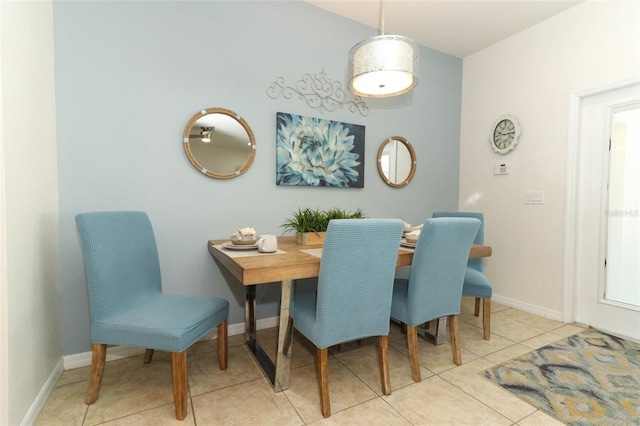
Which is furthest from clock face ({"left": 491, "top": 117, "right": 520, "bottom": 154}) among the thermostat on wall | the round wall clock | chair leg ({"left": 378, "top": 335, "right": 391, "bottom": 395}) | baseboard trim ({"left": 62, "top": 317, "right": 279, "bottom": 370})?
baseboard trim ({"left": 62, "top": 317, "right": 279, "bottom": 370})

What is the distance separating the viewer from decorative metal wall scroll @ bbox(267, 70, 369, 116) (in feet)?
8.05

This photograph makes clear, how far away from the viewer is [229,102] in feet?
7.43

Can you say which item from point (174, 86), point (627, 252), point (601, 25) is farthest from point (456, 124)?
point (174, 86)

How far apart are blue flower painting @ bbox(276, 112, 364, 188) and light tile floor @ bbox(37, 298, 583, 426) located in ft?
4.41

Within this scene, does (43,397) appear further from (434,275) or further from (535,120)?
(535,120)

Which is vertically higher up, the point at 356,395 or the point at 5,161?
the point at 5,161

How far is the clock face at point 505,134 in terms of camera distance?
297cm

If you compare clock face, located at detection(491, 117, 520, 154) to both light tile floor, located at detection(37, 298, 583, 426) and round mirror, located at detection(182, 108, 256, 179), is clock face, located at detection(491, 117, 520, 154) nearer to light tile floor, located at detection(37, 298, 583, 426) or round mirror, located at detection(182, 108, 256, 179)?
light tile floor, located at detection(37, 298, 583, 426)

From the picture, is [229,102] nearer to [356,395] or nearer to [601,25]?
[356,395]

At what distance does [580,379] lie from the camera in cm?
174

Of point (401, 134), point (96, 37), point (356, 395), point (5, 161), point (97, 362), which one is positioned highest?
point (96, 37)

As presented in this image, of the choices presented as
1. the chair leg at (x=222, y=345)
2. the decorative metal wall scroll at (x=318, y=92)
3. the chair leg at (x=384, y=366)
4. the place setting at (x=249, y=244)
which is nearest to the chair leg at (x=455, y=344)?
the chair leg at (x=384, y=366)

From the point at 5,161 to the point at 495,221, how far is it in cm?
368

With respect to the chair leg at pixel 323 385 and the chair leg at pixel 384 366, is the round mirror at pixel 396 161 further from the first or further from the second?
the chair leg at pixel 323 385
